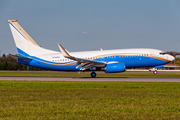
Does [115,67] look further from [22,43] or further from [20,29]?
[20,29]

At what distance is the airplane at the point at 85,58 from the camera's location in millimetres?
36906

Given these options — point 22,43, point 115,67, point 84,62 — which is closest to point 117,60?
point 115,67

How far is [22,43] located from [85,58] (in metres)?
11.4

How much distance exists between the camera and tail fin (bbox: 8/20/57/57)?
4141 cm

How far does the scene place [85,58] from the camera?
1548 inches

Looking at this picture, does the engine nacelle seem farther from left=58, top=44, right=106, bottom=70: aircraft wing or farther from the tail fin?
the tail fin

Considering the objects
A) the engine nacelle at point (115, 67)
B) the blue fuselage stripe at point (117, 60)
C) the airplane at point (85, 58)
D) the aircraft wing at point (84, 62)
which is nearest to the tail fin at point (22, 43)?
the airplane at point (85, 58)

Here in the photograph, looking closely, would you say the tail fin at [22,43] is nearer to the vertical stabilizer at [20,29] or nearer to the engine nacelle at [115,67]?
the vertical stabilizer at [20,29]

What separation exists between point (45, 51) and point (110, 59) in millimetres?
11956

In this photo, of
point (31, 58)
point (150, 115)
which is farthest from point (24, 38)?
point (150, 115)

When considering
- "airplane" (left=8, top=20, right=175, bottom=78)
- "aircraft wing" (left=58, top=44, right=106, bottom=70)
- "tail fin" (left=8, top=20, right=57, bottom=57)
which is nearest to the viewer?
"aircraft wing" (left=58, top=44, right=106, bottom=70)

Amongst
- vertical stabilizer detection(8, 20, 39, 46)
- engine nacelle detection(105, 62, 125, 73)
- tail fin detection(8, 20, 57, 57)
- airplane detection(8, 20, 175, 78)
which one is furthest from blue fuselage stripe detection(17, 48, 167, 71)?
vertical stabilizer detection(8, 20, 39, 46)

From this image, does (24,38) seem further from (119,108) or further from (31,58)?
(119,108)

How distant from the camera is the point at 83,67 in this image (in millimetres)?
37844
